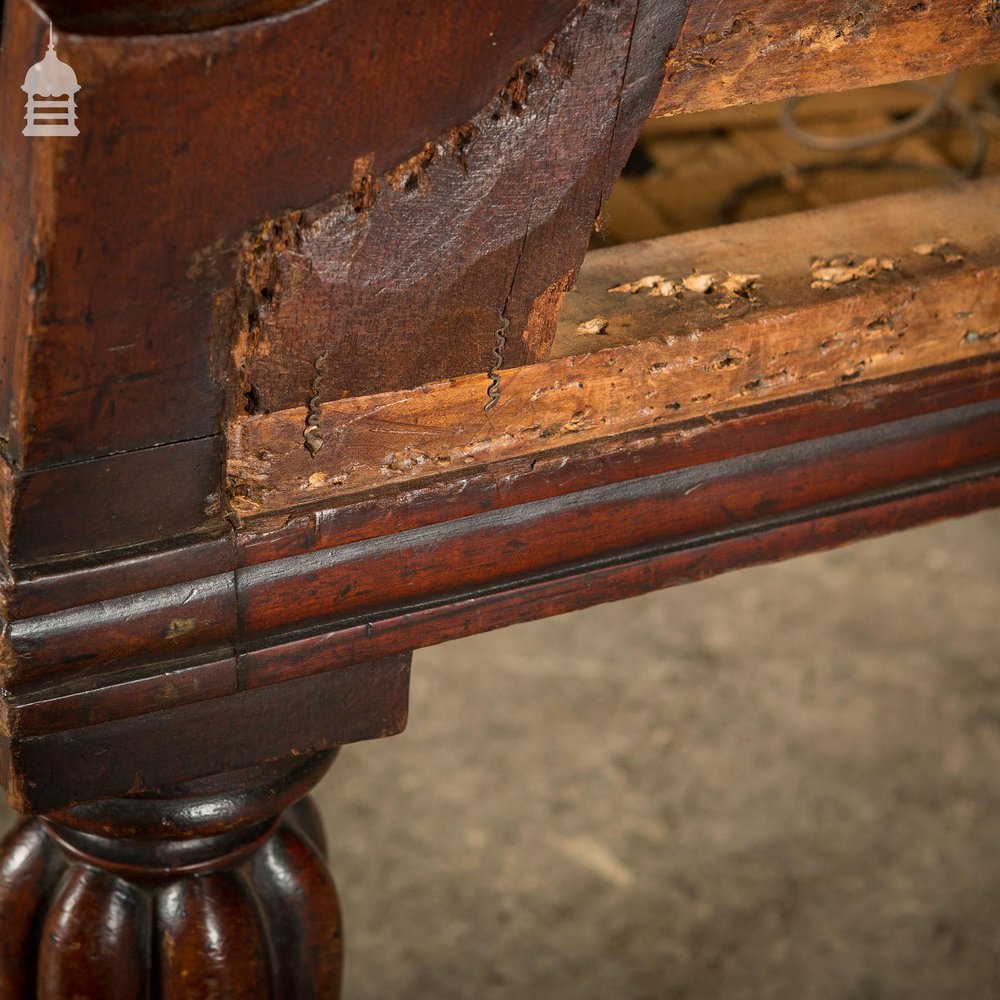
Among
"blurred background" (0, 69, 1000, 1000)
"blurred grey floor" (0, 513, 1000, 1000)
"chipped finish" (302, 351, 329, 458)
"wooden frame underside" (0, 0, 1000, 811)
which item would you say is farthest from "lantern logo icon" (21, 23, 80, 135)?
"blurred grey floor" (0, 513, 1000, 1000)

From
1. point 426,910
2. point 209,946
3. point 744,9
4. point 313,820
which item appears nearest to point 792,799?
point 426,910

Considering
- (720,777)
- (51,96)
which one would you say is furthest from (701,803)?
(51,96)

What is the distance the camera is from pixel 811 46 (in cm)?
71

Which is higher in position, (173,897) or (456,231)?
(456,231)

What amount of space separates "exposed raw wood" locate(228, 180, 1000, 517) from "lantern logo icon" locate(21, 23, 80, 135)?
0.61 ft

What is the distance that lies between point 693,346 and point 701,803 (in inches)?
52.8

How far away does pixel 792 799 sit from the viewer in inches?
80.4

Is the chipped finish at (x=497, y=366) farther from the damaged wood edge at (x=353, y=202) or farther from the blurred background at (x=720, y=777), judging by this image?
the blurred background at (x=720, y=777)

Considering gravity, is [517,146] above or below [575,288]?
above

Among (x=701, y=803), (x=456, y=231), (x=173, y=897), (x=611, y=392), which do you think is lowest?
(x=701, y=803)

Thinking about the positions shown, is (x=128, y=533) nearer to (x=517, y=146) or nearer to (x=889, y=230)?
(x=517, y=146)

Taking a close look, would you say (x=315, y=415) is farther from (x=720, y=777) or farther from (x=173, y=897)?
(x=720, y=777)

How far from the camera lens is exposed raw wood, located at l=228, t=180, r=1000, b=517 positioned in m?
0.75

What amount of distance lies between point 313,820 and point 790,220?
52 cm
